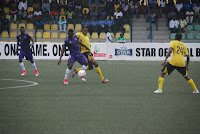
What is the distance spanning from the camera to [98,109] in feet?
29.6

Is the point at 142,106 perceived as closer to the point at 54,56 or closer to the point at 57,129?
the point at 57,129

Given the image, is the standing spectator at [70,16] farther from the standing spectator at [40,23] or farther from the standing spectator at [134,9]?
the standing spectator at [134,9]

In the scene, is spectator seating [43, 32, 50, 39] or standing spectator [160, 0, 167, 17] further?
standing spectator [160, 0, 167, 17]

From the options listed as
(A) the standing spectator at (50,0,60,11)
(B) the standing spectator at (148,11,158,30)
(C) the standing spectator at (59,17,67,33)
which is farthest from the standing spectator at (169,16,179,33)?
(A) the standing spectator at (50,0,60,11)

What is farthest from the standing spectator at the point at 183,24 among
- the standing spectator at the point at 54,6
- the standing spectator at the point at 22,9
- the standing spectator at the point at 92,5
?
the standing spectator at the point at 22,9

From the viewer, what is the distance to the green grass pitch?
23.3 ft

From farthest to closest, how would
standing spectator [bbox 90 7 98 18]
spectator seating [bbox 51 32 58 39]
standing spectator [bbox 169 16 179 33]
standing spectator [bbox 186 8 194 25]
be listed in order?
standing spectator [bbox 90 7 98 18]
spectator seating [bbox 51 32 58 39]
standing spectator [bbox 186 8 194 25]
standing spectator [bbox 169 16 179 33]

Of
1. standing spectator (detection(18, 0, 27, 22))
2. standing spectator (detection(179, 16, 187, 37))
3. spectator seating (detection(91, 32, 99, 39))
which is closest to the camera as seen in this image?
standing spectator (detection(179, 16, 187, 37))

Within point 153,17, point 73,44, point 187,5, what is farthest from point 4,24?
point 73,44

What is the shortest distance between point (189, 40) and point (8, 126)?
22763 millimetres

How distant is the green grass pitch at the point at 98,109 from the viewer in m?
7.09

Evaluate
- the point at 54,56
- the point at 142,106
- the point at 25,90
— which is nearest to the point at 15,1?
the point at 54,56

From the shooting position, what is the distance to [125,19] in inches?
1175

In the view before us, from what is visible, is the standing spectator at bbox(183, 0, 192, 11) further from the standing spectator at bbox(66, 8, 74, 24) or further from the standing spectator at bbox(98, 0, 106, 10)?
the standing spectator at bbox(66, 8, 74, 24)
